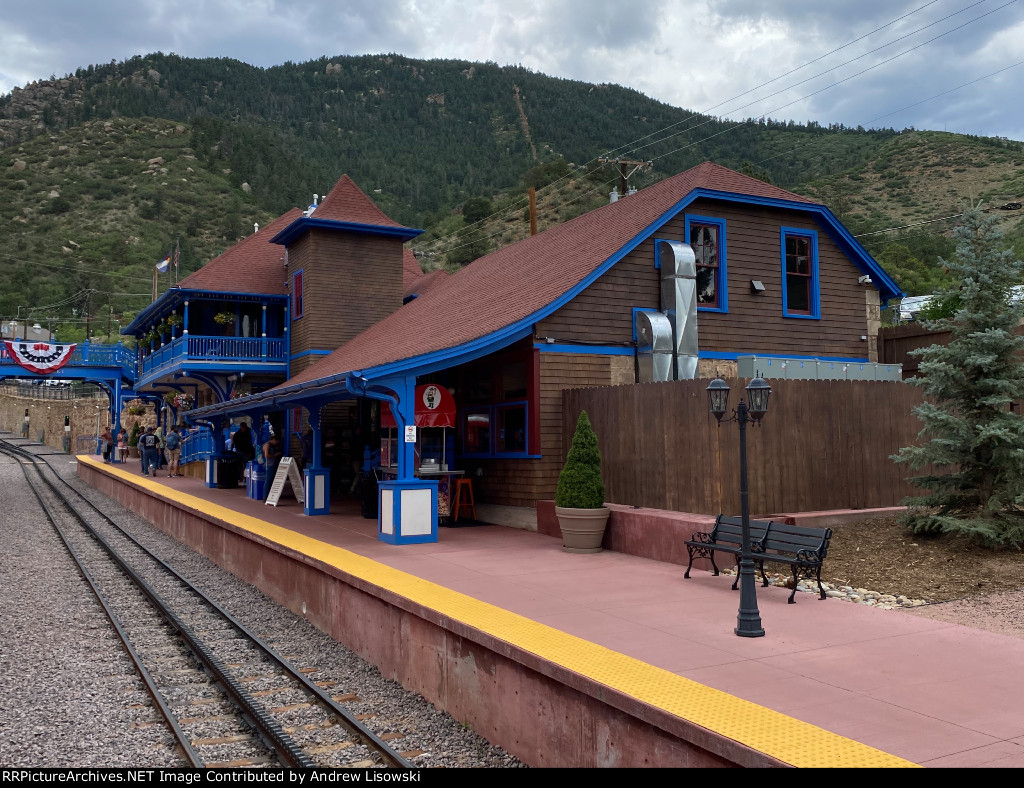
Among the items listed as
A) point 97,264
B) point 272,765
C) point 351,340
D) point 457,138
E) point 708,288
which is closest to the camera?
point 272,765

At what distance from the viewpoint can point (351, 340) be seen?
76.8 feet

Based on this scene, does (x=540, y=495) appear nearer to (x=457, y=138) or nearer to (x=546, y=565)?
(x=546, y=565)

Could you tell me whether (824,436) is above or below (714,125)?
below

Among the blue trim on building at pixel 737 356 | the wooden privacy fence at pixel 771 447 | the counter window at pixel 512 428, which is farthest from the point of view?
the blue trim on building at pixel 737 356

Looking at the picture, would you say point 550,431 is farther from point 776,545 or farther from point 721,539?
point 776,545

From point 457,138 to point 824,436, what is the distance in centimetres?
11253

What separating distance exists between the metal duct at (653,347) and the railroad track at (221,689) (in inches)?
307

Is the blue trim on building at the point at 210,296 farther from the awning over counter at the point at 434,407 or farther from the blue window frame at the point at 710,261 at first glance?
the blue window frame at the point at 710,261

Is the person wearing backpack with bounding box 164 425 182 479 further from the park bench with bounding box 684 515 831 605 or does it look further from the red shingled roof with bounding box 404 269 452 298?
the park bench with bounding box 684 515 831 605

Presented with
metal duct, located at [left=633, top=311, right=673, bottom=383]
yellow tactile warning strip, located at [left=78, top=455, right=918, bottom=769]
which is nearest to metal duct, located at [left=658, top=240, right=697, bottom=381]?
metal duct, located at [left=633, top=311, right=673, bottom=383]

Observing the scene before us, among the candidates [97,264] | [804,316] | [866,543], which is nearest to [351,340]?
[804,316]

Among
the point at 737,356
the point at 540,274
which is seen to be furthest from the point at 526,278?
the point at 737,356

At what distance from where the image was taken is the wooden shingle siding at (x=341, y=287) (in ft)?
78.2

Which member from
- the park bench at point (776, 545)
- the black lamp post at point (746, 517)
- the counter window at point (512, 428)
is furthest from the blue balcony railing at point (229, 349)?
the black lamp post at point (746, 517)
